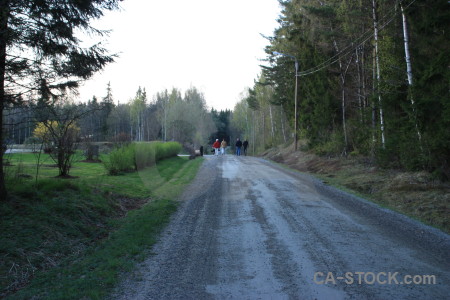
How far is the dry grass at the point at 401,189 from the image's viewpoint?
844 centimetres

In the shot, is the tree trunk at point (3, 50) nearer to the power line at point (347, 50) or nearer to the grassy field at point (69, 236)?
the grassy field at point (69, 236)

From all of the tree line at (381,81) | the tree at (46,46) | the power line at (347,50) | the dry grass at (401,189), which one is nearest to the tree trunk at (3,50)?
the tree at (46,46)

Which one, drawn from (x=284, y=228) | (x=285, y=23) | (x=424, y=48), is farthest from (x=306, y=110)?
(x=284, y=228)

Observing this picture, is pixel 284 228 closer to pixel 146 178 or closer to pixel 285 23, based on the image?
pixel 146 178

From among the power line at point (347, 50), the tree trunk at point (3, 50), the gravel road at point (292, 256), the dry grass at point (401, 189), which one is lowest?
the gravel road at point (292, 256)

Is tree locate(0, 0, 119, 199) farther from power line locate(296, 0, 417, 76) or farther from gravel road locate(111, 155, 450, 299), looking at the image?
power line locate(296, 0, 417, 76)

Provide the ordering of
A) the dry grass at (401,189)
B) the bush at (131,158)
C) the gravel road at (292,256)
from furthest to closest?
1. the bush at (131,158)
2. the dry grass at (401,189)
3. the gravel road at (292,256)

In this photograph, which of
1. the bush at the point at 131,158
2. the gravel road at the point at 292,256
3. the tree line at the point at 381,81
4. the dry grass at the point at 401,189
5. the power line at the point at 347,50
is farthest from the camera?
the bush at the point at 131,158

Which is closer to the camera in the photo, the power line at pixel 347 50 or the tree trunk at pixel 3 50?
the tree trunk at pixel 3 50

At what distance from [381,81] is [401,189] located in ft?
16.1

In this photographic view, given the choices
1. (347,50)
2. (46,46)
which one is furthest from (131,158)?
(347,50)

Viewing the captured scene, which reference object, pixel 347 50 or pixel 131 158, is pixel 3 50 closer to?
pixel 131 158

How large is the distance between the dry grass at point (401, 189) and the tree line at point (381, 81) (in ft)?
2.12

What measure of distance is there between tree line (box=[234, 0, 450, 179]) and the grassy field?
8504mm
